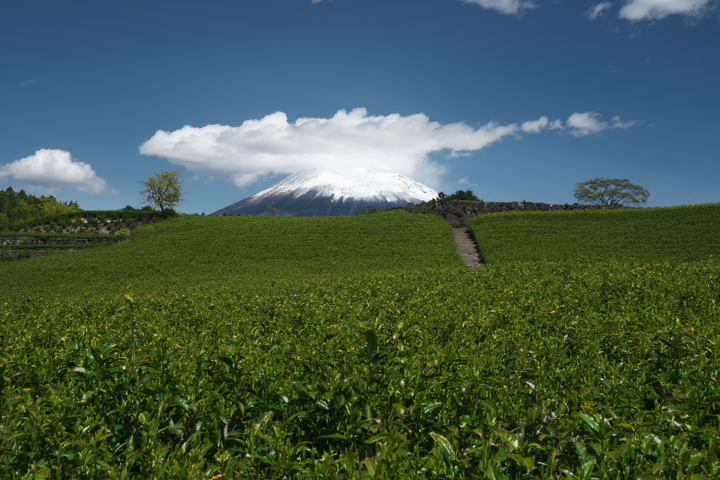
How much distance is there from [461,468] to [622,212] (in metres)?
→ 42.6

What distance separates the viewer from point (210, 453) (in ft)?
10.6

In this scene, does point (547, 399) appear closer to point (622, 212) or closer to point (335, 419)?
point (335, 419)

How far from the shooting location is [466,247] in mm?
34594

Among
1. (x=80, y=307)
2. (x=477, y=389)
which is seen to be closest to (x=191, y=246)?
(x=80, y=307)

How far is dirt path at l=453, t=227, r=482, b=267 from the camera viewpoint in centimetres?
3014

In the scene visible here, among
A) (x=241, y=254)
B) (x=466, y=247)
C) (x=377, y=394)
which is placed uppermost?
(x=466, y=247)

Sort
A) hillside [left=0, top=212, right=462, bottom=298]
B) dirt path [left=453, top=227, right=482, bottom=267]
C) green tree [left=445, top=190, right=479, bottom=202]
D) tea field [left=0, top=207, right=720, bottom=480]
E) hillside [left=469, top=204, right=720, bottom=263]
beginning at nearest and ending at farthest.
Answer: tea field [left=0, top=207, right=720, bottom=480], hillside [left=0, top=212, right=462, bottom=298], hillside [left=469, top=204, right=720, bottom=263], dirt path [left=453, top=227, right=482, bottom=267], green tree [left=445, top=190, right=479, bottom=202]

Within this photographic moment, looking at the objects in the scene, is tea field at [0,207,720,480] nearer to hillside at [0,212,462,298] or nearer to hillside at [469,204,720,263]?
hillside at [0,212,462,298]

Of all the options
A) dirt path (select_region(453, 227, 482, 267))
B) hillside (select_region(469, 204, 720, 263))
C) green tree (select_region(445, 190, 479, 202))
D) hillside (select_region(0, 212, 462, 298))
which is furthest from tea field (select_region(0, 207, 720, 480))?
green tree (select_region(445, 190, 479, 202))

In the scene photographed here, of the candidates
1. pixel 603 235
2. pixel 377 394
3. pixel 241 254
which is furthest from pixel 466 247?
pixel 377 394

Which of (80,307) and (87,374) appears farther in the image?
(80,307)

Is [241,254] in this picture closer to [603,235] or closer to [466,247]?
[466,247]

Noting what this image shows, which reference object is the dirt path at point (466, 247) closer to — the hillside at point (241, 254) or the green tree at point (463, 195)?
the hillside at point (241, 254)

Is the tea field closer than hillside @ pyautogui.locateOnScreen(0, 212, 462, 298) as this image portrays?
Yes
